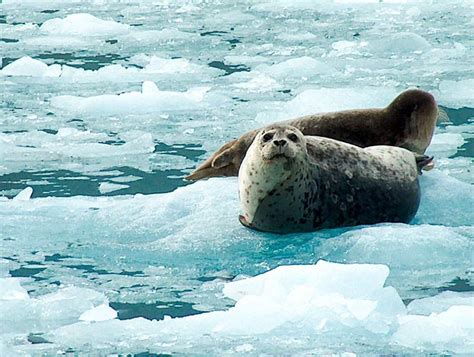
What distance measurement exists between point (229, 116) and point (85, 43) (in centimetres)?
358

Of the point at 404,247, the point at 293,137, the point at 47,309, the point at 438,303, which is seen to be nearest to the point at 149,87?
the point at 293,137

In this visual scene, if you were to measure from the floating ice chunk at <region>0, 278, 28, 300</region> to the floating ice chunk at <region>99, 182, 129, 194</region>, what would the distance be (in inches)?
66.4

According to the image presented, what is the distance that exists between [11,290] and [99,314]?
0.40 m

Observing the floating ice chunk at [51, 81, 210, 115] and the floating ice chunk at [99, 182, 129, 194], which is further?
the floating ice chunk at [51, 81, 210, 115]

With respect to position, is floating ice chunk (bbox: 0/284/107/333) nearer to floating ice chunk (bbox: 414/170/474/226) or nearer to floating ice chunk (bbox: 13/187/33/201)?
floating ice chunk (bbox: 13/187/33/201)

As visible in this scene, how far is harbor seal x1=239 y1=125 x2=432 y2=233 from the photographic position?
4.93m

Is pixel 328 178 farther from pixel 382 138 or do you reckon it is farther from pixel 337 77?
pixel 337 77

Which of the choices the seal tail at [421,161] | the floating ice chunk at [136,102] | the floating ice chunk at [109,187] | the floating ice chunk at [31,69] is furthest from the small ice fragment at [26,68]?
the seal tail at [421,161]

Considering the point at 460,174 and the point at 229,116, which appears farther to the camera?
the point at 229,116

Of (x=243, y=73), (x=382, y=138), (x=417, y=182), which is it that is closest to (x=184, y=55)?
(x=243, y=73)

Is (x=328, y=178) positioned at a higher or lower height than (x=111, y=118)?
higher

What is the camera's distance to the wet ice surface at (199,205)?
376cm

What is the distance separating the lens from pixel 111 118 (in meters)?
7.92

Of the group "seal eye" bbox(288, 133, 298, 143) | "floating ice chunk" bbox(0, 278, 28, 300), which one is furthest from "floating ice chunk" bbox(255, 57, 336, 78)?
"floating ice chunk" bbox(0, 278, 28, 300)
